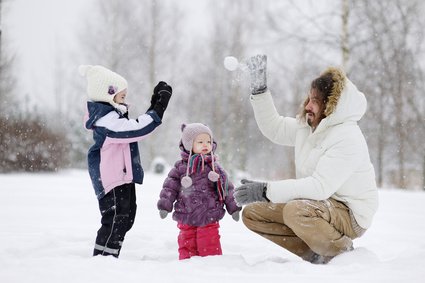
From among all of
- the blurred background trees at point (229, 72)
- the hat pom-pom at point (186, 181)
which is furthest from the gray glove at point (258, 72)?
the blurred background trees at point (229, 72)

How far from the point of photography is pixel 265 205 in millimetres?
3074

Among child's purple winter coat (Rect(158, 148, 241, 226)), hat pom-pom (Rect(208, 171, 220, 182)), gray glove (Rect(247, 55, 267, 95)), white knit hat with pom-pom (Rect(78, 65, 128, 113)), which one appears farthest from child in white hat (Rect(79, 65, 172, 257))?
gray glove (Rect(247, 55, 267, 95))

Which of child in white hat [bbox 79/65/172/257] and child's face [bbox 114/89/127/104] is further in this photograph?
child's face [bbox 114/89/127/104]

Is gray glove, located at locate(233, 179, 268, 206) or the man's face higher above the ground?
the man's face

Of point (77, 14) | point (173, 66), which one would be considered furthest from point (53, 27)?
point (173, 66)

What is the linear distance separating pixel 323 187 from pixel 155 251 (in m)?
1.40

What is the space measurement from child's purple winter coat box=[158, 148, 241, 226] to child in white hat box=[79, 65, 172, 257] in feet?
0.77

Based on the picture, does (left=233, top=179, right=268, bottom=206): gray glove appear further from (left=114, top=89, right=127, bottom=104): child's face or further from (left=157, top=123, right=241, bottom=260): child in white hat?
(left=114, top=89, right=127, bottom=104): child's face

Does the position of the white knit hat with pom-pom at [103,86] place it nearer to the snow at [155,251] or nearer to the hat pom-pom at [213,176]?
the hat pom-pom at [213,176]

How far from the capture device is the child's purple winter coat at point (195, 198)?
3049 millimetres

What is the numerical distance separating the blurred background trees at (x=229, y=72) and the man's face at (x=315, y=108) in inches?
305

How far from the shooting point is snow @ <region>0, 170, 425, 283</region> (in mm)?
2148

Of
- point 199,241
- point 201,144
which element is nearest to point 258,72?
point 201,144

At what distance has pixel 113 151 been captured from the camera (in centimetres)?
298
